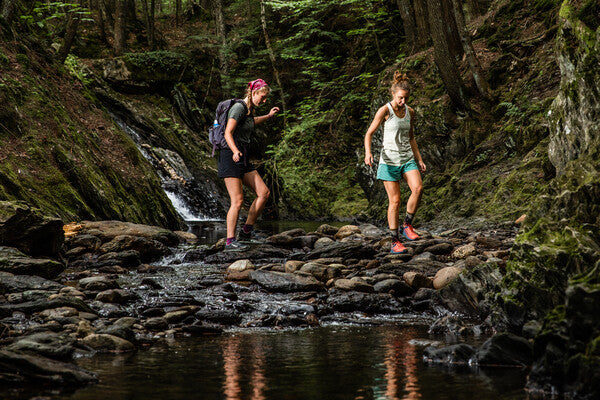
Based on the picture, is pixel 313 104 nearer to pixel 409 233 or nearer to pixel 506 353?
pixel 409 233

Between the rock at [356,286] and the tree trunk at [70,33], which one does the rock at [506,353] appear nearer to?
the rock at [356,286]

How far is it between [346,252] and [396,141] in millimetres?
1652

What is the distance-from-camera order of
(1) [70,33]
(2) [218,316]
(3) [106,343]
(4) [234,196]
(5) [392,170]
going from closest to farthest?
(3) [106,343]
(2) [218,316]
(5) [392,170]
(4) [234,196]
(1) [70,33]

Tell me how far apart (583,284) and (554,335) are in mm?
320

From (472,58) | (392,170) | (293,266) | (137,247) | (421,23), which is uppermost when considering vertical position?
(421,23)

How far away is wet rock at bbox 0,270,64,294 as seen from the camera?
5.14 meters

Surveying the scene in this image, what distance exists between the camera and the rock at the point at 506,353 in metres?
3.31

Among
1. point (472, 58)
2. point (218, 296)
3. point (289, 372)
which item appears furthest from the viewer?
point (472, 58)

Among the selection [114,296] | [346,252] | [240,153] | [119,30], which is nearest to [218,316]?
[114,296]

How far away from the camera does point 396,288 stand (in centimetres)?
565

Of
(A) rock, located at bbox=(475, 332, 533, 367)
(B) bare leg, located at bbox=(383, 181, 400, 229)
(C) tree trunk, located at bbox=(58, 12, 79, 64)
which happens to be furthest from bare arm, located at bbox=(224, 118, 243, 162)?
(C) tree trunk, located at bbox=(58, 12, 79, 64)

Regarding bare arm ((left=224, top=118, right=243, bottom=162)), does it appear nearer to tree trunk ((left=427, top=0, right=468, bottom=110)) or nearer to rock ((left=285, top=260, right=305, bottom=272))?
rock ((left=285, top=260, right=305, bottom=272))

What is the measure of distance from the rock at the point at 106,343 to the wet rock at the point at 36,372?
73cm

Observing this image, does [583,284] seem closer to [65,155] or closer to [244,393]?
[244,393]
